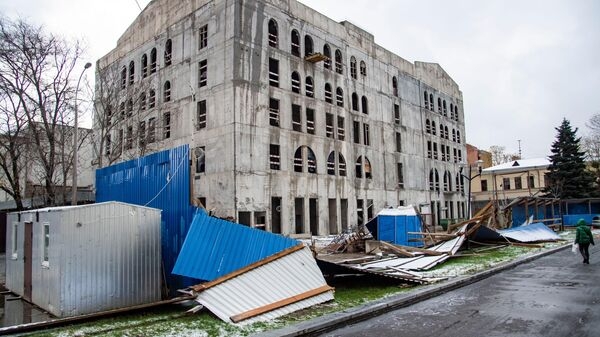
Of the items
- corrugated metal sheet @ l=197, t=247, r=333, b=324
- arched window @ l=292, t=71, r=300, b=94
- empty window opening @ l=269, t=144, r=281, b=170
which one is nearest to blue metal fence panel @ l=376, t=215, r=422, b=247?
empty window opening @ l=269, t=144, r=281, b=170

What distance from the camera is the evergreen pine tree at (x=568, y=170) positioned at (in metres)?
47.4

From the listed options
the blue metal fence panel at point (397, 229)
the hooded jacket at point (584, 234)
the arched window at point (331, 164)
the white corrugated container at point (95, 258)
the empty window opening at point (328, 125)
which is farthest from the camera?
the empty window opening at point (328, 125)

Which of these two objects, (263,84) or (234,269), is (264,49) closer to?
(263,84)

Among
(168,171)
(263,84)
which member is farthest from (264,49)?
(168,171)

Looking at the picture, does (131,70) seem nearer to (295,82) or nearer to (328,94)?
(295,82)

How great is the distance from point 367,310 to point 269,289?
2.06 m

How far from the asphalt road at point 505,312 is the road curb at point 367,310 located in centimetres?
20

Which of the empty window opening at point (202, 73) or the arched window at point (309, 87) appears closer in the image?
the empty window opening at point (202, 73)

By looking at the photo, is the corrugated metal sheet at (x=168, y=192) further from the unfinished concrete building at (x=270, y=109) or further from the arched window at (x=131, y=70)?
the arched window at (x=131, y=70)

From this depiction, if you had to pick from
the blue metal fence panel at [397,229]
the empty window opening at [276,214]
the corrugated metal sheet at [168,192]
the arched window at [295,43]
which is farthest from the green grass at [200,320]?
the arched window at [295,43]

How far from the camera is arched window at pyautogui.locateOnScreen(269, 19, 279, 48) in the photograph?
107 feet

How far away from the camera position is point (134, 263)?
10180mm

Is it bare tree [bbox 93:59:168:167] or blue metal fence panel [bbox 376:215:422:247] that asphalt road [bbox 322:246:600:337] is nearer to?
blue metal fence panel [bbox 376:215:422:247]

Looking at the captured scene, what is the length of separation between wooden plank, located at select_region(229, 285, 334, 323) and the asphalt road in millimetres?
1538
